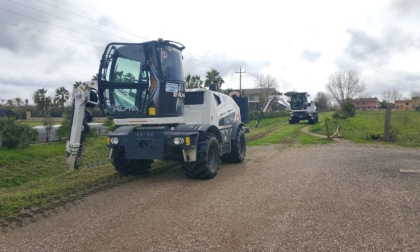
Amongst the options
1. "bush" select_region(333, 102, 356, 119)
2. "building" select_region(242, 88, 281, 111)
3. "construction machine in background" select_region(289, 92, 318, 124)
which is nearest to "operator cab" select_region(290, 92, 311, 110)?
"construction machine in background" select_region(289, 92, 318, 124)

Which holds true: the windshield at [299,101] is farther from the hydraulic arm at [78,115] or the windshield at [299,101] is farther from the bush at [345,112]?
the hydraulic arm at [78,115]

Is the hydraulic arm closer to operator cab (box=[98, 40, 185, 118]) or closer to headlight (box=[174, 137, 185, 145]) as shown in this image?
operator cab (box=[98, 40, 185, 118])

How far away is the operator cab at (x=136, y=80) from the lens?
8508 mm

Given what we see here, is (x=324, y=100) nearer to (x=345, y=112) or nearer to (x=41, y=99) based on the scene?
(x=345, y=112)

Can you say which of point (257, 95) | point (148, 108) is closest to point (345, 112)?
point (148, 108)

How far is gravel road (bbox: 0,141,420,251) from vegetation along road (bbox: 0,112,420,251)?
0.01 metres

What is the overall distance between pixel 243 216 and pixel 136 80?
431 cm

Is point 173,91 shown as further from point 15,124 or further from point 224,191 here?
point 15,124

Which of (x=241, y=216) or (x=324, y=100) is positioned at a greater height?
(x=324, y=100)

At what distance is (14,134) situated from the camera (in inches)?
652

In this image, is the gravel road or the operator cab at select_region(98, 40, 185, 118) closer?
the gravel road

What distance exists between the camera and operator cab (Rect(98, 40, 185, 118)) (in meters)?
8.51

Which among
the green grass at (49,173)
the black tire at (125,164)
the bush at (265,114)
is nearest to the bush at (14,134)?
the green grass at (49,173)

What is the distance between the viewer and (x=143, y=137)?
→ 8633mm
